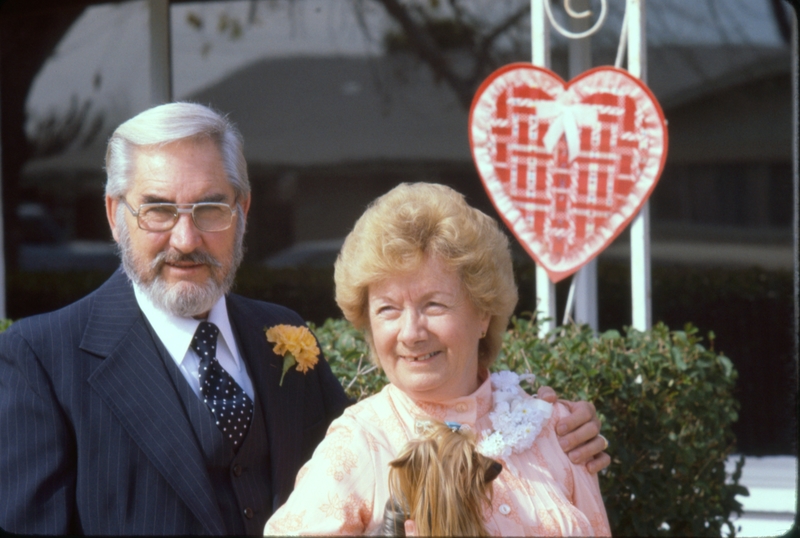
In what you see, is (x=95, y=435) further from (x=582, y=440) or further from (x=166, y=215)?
(x=582, y=440)

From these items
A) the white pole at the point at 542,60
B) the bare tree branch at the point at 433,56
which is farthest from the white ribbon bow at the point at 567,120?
the bare tree branch at the point at 433,56

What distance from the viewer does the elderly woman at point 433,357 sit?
204 cm

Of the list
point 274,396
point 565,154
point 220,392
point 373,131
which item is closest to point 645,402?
point 565,154

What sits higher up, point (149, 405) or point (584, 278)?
point (584, 278)

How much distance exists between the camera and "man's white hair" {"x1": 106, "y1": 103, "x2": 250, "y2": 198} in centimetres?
221

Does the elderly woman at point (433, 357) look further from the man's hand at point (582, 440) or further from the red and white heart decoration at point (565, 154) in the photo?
the red and white heart decoration at point (565, 154)

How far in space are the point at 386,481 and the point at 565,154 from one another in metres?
2.07

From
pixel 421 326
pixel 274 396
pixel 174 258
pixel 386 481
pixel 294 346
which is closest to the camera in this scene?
pixel 386 481

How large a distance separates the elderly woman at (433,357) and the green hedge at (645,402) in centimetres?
91

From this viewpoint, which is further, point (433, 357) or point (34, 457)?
point (433, 357)

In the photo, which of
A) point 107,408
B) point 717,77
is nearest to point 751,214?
point 717,77

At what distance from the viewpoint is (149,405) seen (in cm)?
213

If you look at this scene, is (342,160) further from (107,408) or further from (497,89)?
(107,408)

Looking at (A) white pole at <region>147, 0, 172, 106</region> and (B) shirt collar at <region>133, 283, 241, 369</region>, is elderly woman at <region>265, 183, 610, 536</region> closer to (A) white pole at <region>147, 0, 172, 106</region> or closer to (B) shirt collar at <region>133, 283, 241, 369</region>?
(B) shirt collar at <region>133, 283, 241, 369</region>
